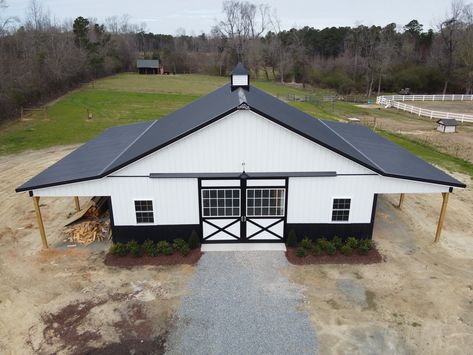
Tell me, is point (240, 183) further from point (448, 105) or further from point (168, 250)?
point (448, 105)

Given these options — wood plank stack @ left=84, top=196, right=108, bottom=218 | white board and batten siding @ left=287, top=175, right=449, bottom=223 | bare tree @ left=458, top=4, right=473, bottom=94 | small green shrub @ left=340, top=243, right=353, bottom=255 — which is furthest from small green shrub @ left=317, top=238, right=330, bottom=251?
bare tree @ left=458, top=4, right=473, bottom=94

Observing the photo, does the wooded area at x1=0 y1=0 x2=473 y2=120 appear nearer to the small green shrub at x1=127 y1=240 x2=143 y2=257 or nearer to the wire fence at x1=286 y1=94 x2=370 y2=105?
the wire fence at x1=286 y1=94 x2=370 y2=105

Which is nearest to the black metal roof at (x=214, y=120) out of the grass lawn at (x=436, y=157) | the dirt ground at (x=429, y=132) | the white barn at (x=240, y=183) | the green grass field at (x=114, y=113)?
the white barn at (x=240, y=183)

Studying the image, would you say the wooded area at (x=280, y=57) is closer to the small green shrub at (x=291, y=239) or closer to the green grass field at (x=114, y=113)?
the green grass field at (x=114, y=113)

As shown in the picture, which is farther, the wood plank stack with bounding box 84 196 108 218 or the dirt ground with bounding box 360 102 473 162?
the dirt ground with bounding box 360 102 473 162

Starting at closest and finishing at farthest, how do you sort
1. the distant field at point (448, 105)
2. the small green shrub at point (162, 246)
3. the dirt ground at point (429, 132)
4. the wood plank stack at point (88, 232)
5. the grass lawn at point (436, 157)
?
1. the small green shrub at point (162, 246)
2. the wood plank stack at point (88, 232)
3. the grass lawn at point (436, 157)
4. the dirt ground at point (429, 132)
5. the distant field at point (448, 105)

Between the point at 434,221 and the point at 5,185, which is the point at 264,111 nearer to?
the point at 434,221
